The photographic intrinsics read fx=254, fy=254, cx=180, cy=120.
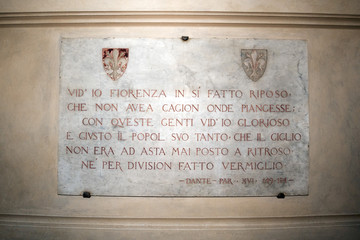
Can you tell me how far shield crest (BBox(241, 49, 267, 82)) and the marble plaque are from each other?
0.01 m

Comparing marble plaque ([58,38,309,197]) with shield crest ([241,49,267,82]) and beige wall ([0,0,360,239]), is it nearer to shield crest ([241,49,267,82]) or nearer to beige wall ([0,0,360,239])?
shield crest ([241,49,267,82])

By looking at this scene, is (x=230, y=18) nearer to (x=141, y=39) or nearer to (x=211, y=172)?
(x=141, y=39)

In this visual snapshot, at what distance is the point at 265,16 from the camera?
3.12 meters

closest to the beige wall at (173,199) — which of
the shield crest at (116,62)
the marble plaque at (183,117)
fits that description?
the marble plaque at (183,117)

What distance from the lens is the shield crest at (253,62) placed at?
3141mm

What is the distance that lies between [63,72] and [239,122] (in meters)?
2.26

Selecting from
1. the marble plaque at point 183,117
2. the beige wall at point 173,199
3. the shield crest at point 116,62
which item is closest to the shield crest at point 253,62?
the marble plaque at point 183,117

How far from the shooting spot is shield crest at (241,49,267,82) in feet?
10.3

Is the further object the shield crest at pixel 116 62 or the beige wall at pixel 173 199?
the shield crest at pixel 116 62

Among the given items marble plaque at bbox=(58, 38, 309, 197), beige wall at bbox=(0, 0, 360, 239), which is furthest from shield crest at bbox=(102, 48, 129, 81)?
beige wall at bbox=(0, 0, 360, 239)

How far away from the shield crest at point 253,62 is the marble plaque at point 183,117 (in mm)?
12

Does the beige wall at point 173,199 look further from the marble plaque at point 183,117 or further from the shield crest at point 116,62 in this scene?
the shield crest at point 116,62

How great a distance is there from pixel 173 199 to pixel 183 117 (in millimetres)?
989

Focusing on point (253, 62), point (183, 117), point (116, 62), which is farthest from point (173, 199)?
point (253, 62)
